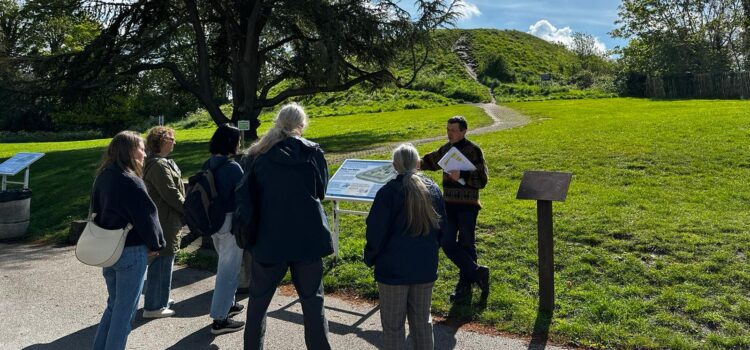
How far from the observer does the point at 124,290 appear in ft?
13.3

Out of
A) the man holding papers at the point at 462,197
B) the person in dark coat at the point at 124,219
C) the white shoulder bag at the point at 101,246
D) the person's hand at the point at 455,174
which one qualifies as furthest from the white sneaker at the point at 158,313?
the person's hand at the point at 455,174

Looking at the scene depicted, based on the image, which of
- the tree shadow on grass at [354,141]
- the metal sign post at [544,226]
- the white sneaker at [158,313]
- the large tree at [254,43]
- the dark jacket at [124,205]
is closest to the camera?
the dark jacket at [124,205]

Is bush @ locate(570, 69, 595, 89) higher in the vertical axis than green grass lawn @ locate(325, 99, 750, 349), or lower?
higher

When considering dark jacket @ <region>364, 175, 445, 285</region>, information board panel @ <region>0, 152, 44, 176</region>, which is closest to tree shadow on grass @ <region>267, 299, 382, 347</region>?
dark jacket @ <region>364, 175, 445, 285</region>

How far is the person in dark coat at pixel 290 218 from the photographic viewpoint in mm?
3783

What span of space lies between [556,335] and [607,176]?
658 cm

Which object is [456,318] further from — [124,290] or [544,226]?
[124,290]

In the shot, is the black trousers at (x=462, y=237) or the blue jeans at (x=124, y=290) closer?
the blue jeans at (x=124, y=290)

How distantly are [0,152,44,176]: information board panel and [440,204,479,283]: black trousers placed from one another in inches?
300

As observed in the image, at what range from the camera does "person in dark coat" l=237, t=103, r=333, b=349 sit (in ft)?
12.4

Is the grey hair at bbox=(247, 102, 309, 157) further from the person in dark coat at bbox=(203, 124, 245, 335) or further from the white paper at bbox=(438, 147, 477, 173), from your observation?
the white paper at bbox=(438, 147, 477, 173)

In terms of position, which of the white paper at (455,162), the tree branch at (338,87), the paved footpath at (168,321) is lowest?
the paved footpath at (168,321)

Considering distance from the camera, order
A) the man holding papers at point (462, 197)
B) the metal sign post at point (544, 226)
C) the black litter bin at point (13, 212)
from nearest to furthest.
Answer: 1. the metal sign post at point (544, 226)
2. the man holding papers at point (462, 197)
3. the black litter bin at point (13, 212)

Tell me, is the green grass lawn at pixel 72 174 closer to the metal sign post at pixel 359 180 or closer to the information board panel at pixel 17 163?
the information board panel at pixel 17 163
